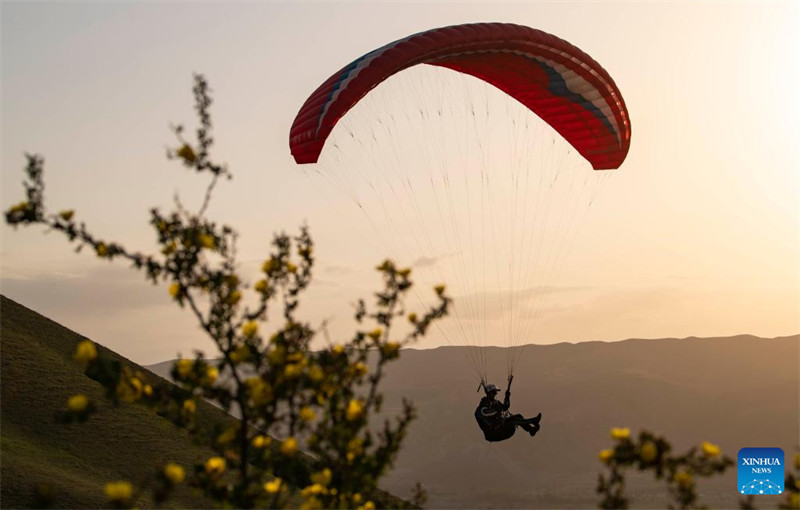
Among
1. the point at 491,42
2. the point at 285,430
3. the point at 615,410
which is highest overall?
the point at 615,410

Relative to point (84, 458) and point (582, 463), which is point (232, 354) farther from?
point (582, 463)

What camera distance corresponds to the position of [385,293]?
8.23 metres

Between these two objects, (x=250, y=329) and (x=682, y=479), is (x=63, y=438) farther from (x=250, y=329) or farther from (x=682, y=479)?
(x=682, y=479)

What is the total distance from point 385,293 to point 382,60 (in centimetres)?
1086

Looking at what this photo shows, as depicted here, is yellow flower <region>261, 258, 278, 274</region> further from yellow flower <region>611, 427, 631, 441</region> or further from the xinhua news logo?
the xinhua news logo

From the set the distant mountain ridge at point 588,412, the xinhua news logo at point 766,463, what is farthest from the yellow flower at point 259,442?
the distant mountain ridge at point 588,412

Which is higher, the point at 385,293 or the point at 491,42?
the point at 491,42

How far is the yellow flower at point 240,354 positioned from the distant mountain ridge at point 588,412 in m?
87.1

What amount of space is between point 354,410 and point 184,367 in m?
1.46

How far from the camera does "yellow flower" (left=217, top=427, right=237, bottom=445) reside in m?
6.62

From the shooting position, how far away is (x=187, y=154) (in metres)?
7.79

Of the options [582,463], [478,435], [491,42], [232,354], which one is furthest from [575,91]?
[478,435]

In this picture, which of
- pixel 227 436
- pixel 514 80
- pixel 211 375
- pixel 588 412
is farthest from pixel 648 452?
pixel 588 412

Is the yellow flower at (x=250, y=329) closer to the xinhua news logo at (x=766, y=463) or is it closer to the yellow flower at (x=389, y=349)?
the yellow flower at (x=389, y=349)
